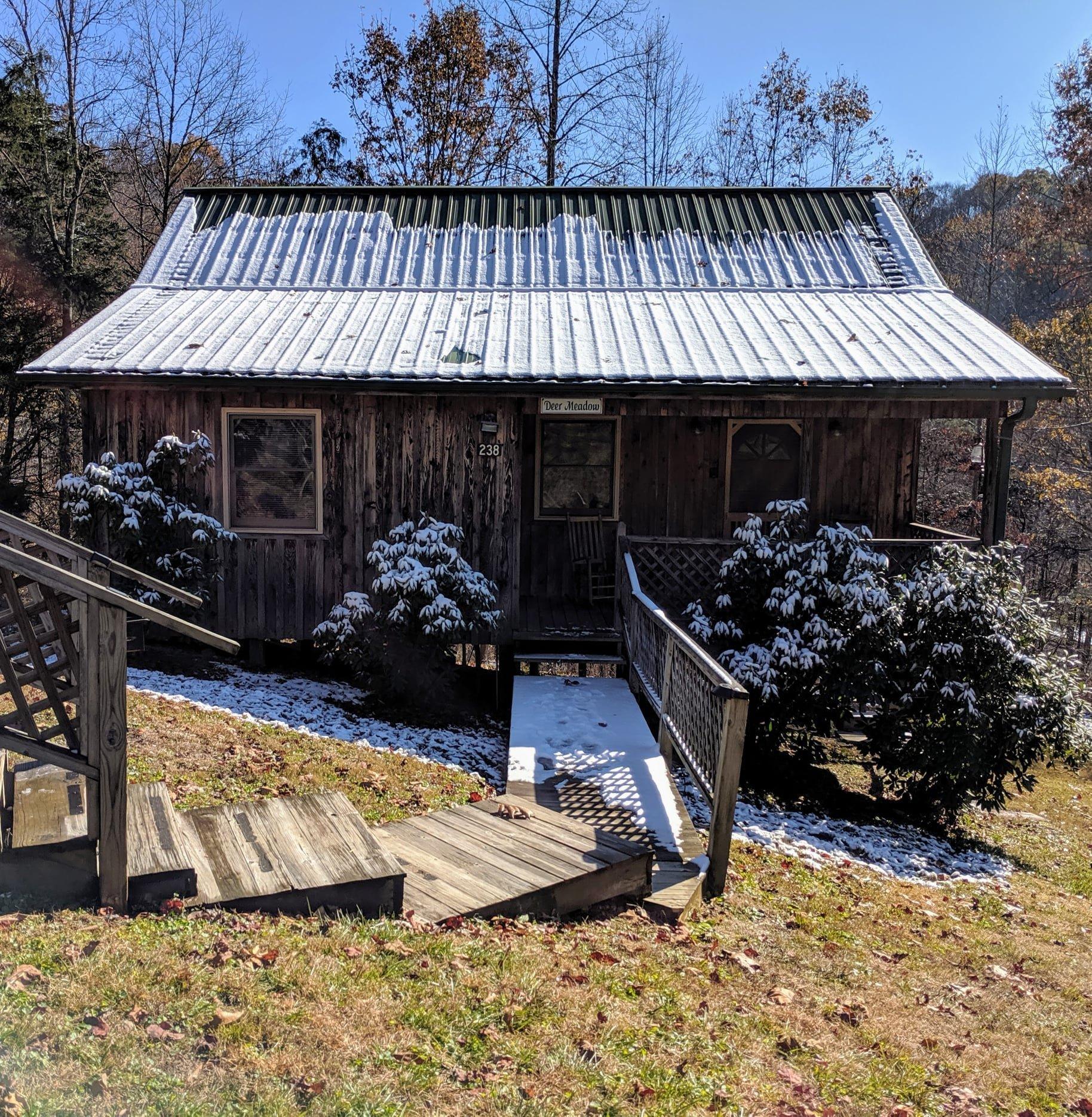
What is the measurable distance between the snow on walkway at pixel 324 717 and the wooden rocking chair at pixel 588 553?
3.08 meters

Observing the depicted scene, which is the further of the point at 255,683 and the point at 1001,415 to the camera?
the point at 1001,415

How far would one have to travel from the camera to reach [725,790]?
5.27 meters

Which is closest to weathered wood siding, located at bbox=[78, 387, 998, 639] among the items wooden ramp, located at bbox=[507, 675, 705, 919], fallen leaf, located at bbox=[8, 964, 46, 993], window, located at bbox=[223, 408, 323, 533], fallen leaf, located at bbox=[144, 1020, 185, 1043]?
window, located at bbox=[223, 408, 323, 533]

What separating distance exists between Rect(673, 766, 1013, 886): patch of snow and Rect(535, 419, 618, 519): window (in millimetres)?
4706

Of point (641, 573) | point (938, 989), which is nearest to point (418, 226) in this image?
point (641, 573)

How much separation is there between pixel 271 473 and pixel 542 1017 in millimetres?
7626

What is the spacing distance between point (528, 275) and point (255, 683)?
21.7ft

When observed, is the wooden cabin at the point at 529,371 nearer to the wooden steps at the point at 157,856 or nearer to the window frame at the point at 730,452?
the window frame at the point at 730,452

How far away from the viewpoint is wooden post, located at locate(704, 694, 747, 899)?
17.1 feet

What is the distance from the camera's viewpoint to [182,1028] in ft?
10.0

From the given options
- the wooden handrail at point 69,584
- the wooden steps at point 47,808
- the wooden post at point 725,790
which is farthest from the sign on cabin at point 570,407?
the wooden handrail at point 69,584

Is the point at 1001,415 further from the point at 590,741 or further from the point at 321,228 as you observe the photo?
the point at 321,228

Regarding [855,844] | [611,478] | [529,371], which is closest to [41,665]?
[855,844]

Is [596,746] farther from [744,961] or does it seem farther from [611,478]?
[611,478]
